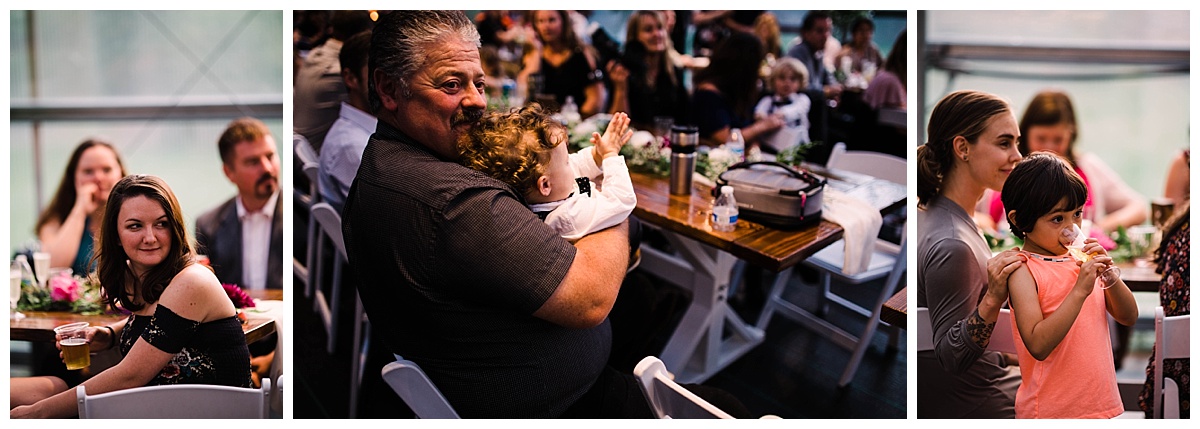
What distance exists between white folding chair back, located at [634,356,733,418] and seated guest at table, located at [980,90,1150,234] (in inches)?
39.9

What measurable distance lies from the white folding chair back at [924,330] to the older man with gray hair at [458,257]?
95cm

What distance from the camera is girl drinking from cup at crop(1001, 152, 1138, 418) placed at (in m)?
2.48

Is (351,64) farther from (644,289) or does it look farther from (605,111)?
(605,111)

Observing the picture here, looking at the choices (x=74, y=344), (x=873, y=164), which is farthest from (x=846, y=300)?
(x=74, y=344)

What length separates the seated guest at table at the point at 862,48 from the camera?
726 centimetres

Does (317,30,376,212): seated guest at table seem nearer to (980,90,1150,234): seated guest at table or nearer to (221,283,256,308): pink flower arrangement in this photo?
(221,283,256,308): pink flower arrangement

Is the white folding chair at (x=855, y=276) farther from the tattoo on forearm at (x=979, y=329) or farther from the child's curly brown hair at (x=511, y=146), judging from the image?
the child's curly brown hair at (x=511, y=146)

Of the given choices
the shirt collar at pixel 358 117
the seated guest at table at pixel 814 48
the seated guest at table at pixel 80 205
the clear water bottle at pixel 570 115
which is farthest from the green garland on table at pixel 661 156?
the seated guest at table at pixel 814 48

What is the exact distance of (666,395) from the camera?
2.26m

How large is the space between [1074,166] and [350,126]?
2587 mm

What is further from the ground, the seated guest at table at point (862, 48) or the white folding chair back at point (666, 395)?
the seated guest at table at point (862, 48)

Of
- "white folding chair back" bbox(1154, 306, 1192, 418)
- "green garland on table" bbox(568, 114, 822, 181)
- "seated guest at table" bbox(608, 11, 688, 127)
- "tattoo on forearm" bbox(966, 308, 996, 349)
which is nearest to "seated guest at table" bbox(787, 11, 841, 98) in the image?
"seated guest at table" bbox(608, 11, 688, 127)

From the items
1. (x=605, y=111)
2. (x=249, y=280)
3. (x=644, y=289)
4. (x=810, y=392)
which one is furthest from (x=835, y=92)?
(x=249, y=280)

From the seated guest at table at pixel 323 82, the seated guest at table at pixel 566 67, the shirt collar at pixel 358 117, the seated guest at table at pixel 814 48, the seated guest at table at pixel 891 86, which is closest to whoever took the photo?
the shirt collar at pixel 358 117
